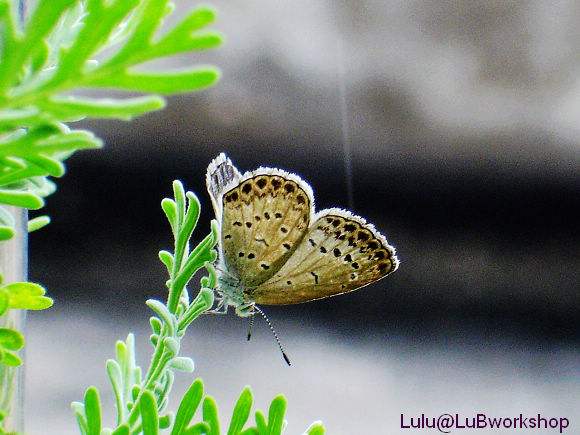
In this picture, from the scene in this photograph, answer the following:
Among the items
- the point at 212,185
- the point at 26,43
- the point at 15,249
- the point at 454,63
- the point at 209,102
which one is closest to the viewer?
the point at 26,43

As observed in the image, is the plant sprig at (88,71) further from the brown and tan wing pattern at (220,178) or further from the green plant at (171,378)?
the brown and tan wing pattern at (220,178)

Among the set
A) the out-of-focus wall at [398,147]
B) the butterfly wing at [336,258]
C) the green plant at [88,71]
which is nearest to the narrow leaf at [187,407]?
the green plant at [88,71]

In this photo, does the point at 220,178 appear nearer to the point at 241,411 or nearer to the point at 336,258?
the point at 336,258

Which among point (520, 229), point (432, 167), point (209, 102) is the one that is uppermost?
point (209, 102)

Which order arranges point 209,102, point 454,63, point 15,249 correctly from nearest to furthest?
point 15,249 < point 209,102 < point 454,63

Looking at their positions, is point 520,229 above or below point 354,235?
above

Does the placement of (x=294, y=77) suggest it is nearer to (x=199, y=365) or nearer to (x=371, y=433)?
(x=199, y=365)

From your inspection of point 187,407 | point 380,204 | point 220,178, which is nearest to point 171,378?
point 187,407

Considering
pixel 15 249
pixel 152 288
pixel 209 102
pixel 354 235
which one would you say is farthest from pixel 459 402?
pixel 15 249
